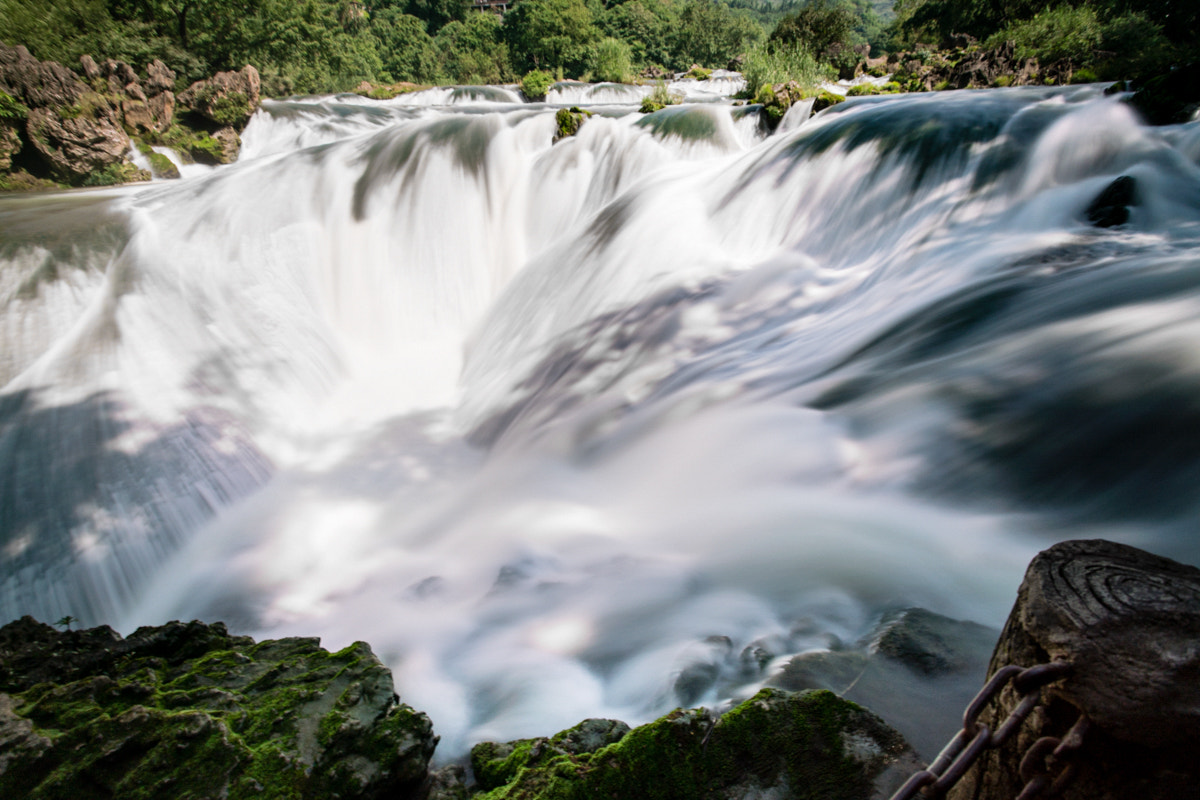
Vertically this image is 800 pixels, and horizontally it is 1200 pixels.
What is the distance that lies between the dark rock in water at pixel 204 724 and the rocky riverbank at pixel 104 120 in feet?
46.3

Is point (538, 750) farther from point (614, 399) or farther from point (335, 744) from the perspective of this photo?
point (614, 399)

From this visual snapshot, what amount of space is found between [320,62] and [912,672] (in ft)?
103

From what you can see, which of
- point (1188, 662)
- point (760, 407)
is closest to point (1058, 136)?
point (760, 407)

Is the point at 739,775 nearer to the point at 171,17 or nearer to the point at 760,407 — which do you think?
the point at 760,407

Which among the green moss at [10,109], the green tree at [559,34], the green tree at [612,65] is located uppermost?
the green tree at [559,34]


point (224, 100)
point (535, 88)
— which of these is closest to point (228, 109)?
point (224, 100)

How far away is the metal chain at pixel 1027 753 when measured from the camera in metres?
0.80

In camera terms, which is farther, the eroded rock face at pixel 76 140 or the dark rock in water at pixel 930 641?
the eroded rock face at pixel 76 140

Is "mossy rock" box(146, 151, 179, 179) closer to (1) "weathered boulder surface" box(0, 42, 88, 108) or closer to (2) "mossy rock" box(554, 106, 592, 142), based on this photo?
(1) "weathered boulder surface" box(0, 42, 88, 108)

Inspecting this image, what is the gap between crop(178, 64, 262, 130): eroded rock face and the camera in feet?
51.9

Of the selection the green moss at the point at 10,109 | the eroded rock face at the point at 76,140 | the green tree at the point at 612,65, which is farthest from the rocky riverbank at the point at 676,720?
the green tree at the point at 612,65

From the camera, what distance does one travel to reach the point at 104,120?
42.3 feet

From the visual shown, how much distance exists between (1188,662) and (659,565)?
1996mm

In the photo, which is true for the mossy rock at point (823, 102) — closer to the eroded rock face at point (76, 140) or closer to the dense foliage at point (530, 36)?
the dense foliage at point (530, 36)
